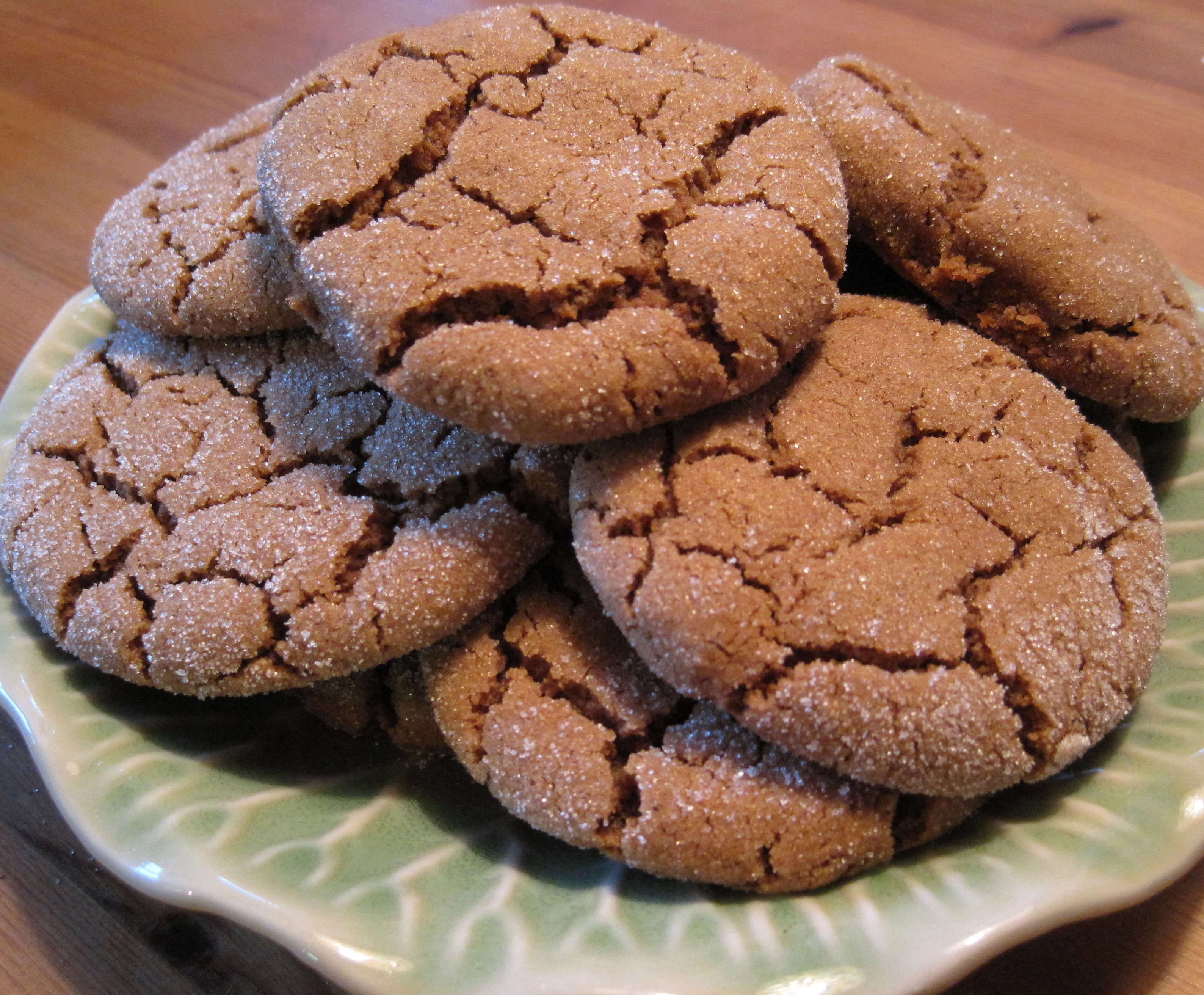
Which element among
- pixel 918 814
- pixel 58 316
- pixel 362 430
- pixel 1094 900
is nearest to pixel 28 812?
pixel 362 430

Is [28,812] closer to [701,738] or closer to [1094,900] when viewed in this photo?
[701,738]

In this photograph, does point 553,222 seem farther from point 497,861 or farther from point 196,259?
point 497,861

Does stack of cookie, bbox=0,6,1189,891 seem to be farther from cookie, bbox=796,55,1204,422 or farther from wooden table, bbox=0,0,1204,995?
wooden table, bbox=0,0,1204,995

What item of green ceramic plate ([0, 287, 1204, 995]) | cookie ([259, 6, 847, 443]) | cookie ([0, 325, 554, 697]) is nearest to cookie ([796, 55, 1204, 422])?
cookie ([259, 6, 847, 443])

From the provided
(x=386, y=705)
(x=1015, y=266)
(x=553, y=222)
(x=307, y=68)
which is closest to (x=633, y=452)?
(x=553, y=222)

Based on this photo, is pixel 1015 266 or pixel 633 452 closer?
pixel 633 452

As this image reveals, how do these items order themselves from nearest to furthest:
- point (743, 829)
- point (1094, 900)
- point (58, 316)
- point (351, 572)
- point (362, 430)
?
1. point (1094, 900)
2. point (743, 829)
3. point (351, 572)
4. point (362, 430)
5. point (58, 316)

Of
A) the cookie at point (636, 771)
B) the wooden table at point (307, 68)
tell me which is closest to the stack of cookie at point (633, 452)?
the cookie at point (636, 771)
